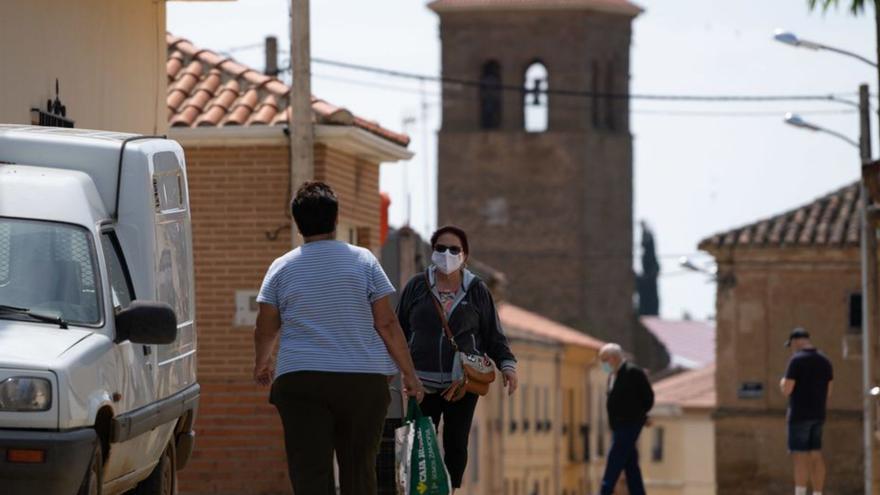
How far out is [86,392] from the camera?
1116 cm

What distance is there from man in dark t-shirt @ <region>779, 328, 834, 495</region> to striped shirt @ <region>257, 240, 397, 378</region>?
10.5 m

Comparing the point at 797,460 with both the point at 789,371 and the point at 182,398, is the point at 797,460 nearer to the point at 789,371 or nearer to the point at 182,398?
the point at 789,371

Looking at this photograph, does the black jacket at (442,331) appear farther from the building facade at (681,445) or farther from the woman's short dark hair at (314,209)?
the building facade at (681,445)

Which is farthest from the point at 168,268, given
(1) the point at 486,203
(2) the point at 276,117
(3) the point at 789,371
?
(1) the point at 486,203

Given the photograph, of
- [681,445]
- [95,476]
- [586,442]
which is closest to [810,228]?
[586,442]

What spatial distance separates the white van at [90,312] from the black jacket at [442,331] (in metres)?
1.27

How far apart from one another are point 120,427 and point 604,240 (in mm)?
82066

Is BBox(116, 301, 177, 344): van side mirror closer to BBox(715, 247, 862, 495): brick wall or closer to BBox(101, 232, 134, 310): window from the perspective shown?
BBox(101, 232, 134, 310): window

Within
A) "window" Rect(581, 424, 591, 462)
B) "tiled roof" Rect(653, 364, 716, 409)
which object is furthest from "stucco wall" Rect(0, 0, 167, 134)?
"tiled roof" Rect(653, 364, 716, 409)

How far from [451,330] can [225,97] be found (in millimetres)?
12334

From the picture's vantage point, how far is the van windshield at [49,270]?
38.3 feet

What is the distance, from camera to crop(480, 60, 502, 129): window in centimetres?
9169

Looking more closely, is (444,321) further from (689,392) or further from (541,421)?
(689,392)

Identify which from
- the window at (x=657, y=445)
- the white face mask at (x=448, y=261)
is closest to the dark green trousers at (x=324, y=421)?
the white face mask at (x=448, y=261)
